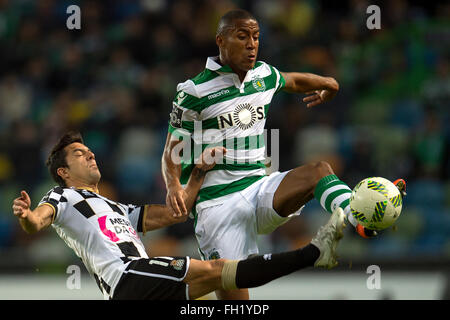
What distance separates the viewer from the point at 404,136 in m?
9.96

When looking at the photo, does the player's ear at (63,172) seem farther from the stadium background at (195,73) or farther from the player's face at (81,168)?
the stadium background at (195,73)

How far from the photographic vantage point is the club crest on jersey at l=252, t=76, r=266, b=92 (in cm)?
590

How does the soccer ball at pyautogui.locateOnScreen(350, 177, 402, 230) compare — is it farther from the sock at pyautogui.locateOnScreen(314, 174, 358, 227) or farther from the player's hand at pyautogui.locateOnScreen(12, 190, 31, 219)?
the player's hand at pyautogui.locateOnScreen(12, 190, 31, 219)

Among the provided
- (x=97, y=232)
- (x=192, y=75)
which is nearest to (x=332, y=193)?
(x=97, y=232)

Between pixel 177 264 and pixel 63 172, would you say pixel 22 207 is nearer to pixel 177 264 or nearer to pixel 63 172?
pixel 63 172

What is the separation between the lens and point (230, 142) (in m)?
5.80

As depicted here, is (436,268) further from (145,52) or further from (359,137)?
(145,52)

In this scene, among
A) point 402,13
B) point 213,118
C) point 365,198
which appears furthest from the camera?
point 402,13

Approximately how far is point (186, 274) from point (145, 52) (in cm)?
648

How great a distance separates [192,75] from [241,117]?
4.91 metres

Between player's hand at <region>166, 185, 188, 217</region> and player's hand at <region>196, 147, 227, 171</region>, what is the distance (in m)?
0.30

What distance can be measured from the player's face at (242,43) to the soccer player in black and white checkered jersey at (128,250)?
0.70 metres

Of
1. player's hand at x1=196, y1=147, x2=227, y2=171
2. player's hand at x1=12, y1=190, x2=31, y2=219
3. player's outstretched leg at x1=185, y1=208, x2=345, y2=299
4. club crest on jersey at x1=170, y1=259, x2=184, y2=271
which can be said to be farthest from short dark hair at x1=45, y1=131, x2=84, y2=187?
player's outstretched leg at x1=185, y1=208, x2=345, y2=299

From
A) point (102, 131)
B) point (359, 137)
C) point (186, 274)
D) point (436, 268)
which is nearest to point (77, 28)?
point (102, 131)
